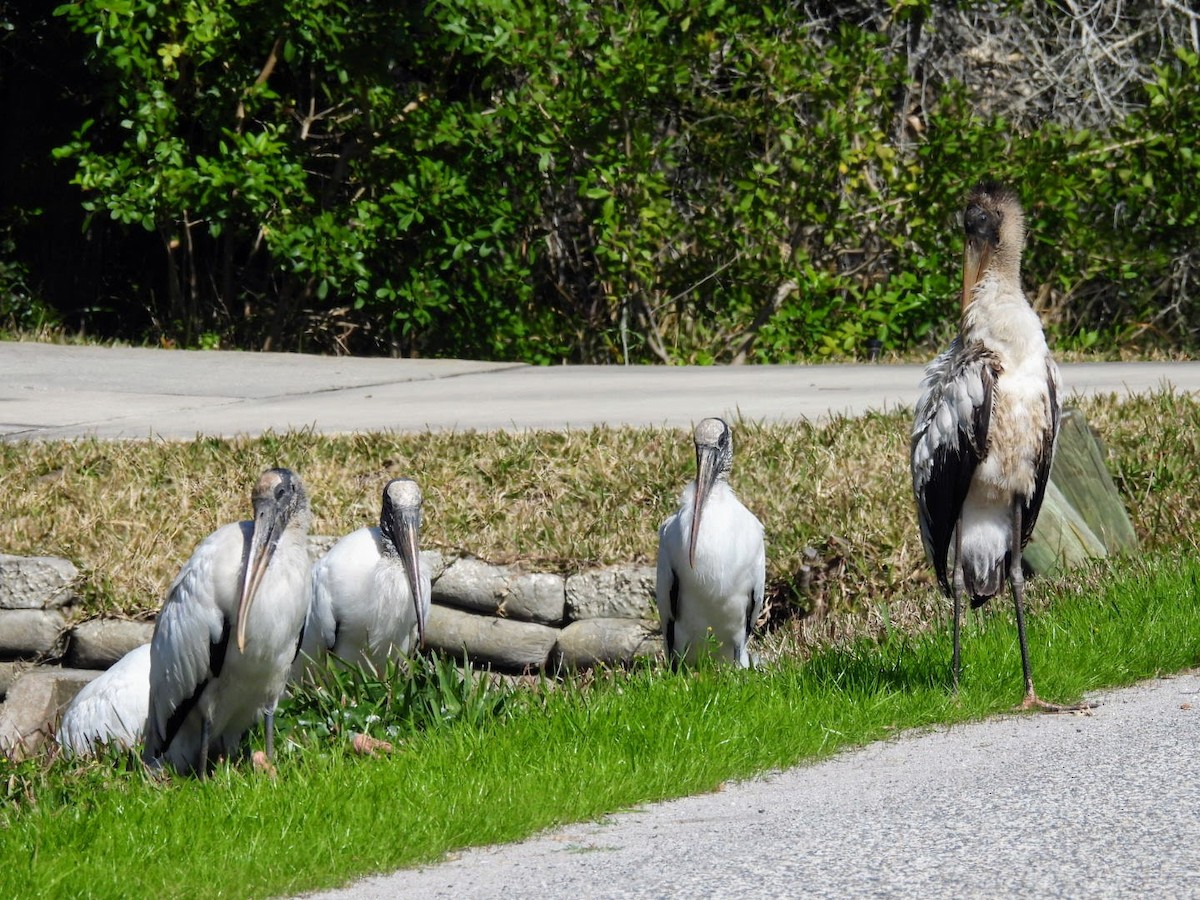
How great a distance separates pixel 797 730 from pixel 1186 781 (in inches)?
43.4

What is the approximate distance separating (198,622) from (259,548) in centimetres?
37

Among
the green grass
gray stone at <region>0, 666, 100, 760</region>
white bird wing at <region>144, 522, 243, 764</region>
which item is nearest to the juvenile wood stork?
the green grass

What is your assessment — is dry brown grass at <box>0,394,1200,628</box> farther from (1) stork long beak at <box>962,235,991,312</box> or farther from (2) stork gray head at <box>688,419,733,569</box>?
(1) stork long beak at <box>962,235,991,312</box>

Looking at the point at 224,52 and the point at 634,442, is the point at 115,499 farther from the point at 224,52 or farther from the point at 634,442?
the point at 224,52

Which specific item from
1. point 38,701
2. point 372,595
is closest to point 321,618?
point 372,595

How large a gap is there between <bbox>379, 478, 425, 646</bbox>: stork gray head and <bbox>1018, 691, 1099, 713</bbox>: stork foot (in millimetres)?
2038

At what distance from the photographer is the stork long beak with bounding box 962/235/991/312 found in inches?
203

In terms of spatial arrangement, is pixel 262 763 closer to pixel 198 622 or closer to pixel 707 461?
pixel 198 622

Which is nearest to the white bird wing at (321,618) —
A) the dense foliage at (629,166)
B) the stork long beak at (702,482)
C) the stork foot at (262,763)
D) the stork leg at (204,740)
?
the stork leg at (204,740)

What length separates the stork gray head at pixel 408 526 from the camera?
18.9ft

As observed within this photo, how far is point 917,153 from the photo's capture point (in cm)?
1148

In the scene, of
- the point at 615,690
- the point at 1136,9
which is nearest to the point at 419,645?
the point at 615,690

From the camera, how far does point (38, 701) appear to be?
6.39 metres

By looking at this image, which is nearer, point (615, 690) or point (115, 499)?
point (615, 690)
